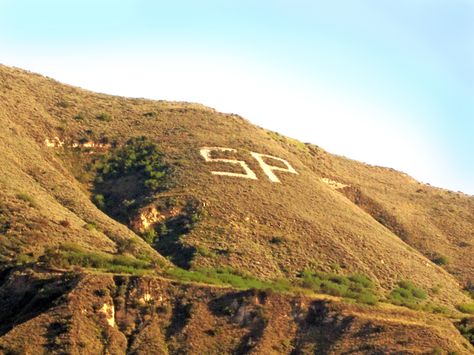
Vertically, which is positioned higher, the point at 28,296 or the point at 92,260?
the point at 92,260

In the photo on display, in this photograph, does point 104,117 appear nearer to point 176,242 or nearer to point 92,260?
point 176,242

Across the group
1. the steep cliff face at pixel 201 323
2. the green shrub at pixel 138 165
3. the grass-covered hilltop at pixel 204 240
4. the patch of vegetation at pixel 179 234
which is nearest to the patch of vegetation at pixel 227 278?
the grass-covered hilltop at pixel 204 240

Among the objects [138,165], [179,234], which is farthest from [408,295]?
[138,165]

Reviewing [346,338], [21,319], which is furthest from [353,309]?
[21,319]

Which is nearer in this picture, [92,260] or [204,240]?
[92,260]

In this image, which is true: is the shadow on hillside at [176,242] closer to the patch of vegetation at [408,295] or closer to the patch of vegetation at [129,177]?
the patch of vegetation at [129,177]

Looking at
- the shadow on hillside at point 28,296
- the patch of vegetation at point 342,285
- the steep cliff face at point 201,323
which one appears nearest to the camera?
the steep cliff face at point 201,323

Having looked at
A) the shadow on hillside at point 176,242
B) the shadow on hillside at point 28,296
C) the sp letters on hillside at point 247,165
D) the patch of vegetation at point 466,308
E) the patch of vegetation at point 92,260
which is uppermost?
the sp letters on hillside at point 247,165

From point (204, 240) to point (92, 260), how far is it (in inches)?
452

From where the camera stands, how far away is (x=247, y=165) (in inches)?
3875

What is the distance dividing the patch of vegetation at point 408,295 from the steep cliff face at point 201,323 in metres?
7.13

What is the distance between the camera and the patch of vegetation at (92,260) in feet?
234

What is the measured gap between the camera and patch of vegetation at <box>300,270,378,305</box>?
7762 cm

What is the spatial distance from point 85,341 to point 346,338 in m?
15.0
